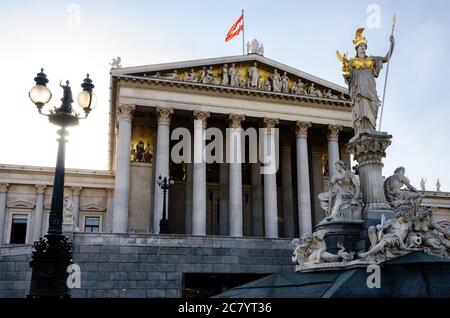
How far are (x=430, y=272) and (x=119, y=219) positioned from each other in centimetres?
3077

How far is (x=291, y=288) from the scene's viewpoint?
12.3 metres

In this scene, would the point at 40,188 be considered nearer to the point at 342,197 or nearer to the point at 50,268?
the point at 342,197

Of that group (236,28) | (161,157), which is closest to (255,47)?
(236,28)

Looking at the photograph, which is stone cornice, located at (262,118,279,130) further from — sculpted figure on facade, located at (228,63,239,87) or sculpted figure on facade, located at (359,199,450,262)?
sculpted figure on facade, located at (359,199,450,262)

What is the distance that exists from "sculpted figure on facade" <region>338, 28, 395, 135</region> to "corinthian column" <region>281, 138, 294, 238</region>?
107 feet

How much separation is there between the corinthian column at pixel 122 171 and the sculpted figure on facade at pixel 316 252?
26.0 m

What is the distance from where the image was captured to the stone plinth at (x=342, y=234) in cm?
1479

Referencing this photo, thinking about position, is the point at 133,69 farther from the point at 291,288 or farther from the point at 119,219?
the point at 291,288

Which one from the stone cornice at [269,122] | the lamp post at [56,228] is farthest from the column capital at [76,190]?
the lamp post at [56,228]

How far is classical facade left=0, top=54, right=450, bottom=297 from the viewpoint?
140 ft

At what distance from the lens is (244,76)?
4694 cm

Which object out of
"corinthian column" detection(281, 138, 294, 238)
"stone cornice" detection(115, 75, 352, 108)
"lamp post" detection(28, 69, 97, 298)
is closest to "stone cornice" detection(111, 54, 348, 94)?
"stone cornice" detection(115, 75, 352, 108)

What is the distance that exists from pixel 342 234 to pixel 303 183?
30.8m
